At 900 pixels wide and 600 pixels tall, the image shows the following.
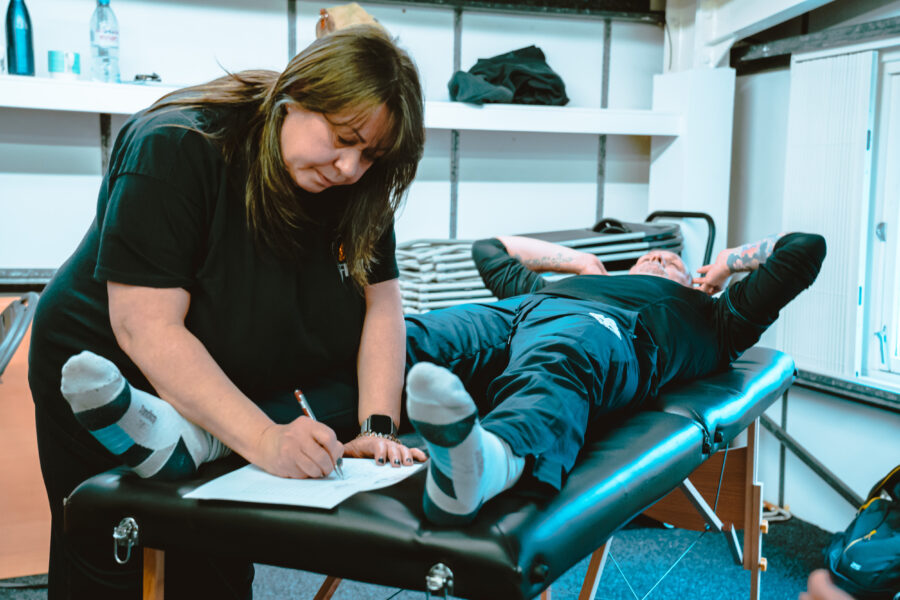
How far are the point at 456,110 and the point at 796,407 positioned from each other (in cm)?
185

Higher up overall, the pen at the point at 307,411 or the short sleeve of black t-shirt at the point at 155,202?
the short sleeve of black t-shirt at the point at 155,202

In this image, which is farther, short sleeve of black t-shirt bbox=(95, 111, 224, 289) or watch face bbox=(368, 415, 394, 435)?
watch face bbox=(368, 415, 394, 435)

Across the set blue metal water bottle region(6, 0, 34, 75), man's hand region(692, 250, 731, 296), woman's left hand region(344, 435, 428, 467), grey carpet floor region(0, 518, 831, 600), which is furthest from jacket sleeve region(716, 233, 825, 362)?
blue metal water bottle region(6, 0, 34, 75)

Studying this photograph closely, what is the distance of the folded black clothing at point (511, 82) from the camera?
3.10 m

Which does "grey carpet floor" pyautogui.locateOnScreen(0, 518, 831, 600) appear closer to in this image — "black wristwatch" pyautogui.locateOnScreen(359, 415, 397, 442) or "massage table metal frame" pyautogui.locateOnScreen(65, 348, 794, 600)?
"black wristwatch" pyautogui.locateOnScreen(359, 415, 397, 442)

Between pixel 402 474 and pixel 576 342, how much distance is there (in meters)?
0.57

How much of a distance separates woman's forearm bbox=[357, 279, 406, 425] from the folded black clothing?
1.79m

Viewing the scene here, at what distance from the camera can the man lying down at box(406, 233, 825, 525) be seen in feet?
3.16

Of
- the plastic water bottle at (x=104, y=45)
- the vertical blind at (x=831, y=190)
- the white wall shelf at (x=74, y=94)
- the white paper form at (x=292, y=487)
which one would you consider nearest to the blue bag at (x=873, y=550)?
the vertical blind at (x=831, y=190)

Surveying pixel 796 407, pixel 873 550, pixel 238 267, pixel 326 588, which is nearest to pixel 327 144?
pixel 238 267

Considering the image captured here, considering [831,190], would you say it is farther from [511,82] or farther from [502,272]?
[502,272]

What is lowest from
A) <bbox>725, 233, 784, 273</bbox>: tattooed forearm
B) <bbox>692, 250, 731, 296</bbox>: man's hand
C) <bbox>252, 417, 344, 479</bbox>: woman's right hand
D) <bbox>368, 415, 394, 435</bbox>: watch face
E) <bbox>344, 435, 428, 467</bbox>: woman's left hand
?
<bbox>344, 435, 428, 467</bbox>: woman's left hand

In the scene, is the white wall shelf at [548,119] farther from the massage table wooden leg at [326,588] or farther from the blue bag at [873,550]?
Answer: the massage table wooden leg at [326,588]

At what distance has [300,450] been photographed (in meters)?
1.09
